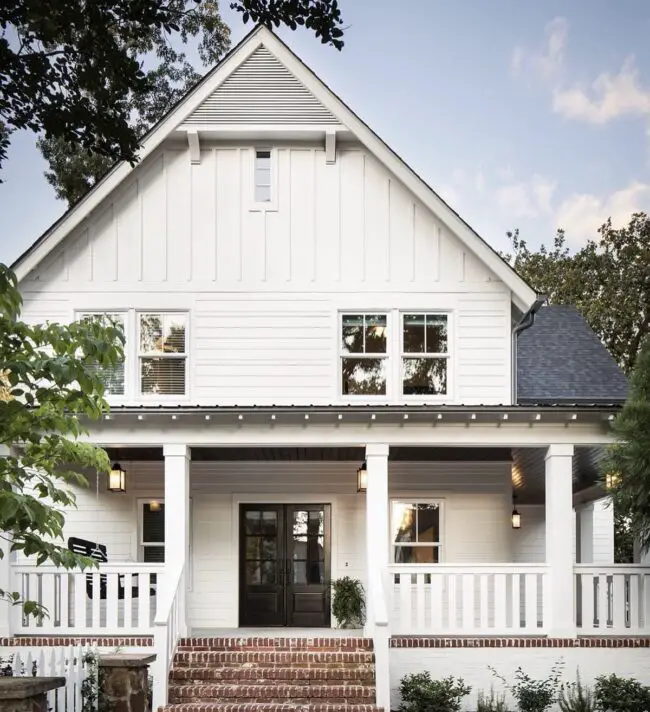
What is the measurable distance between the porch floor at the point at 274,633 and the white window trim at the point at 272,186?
6378 mm

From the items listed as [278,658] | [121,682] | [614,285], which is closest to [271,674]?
[278,658]

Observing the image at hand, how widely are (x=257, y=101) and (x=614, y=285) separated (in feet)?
72.0

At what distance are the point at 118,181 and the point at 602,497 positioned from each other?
1057cm

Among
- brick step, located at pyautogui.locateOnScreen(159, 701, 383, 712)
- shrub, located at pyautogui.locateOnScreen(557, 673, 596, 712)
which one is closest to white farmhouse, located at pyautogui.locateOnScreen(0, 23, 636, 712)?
shrub, located at pyautogui.locateOnScreen(557, 673, 596, 712)

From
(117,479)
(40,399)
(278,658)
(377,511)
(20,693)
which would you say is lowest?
(278,658)

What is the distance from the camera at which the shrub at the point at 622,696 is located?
1285 centimetres

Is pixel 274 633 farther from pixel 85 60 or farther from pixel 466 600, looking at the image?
pixel 85 60

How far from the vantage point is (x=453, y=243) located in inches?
637

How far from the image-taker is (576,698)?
1319 centimetres

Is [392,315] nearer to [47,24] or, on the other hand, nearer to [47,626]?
[47,626]

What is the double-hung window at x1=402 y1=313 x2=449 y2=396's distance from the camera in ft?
52.5

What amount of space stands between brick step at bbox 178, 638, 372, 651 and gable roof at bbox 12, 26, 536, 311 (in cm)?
570

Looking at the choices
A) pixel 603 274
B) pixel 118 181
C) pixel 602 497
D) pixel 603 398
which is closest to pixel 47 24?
pixel 118 181

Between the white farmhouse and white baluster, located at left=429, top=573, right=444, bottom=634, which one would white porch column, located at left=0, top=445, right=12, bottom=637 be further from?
white baluster, located at left=429, top=573, right=444, bottom=634
